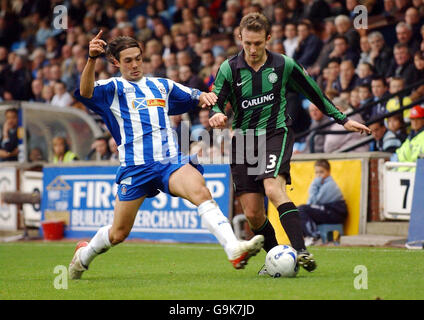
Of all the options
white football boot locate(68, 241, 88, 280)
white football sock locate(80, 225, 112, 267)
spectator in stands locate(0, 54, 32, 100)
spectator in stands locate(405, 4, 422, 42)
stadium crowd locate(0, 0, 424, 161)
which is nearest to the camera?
white football sock locate(80, 225, 112, 267)

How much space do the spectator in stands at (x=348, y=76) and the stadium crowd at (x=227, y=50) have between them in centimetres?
2

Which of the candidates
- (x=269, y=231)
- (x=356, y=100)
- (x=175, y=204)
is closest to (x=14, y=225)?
(x=175, y=204)

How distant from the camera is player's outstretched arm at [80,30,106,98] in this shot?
6.22 meters

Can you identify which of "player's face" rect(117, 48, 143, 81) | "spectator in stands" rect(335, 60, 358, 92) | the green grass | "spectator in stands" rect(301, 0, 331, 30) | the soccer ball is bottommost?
the green grass

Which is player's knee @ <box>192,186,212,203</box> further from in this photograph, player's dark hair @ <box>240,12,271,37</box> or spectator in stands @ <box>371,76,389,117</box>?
spectator in stands @ <box>371,76,389,117</box>

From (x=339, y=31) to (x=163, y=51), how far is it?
209 inches

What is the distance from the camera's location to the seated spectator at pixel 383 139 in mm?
11492

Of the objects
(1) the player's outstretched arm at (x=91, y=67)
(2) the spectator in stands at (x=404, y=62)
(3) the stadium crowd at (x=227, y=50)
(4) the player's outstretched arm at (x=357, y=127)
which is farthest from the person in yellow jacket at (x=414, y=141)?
(1) the player's outstretched arm at (x=91, y=67)

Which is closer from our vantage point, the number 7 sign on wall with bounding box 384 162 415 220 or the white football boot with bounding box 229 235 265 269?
the white football boot with bounding box 229 235 265 269

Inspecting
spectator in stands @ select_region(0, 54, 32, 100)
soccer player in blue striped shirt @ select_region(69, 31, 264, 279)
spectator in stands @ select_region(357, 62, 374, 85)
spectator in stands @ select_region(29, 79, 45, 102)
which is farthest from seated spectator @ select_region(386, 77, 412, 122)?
spectator in stands @ select_region(0, 54, 32, 100)

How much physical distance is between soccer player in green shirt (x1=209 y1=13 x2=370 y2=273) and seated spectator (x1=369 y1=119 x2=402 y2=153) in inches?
183

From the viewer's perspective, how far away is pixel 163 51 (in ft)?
59.6

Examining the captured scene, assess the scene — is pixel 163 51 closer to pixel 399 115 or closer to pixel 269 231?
pixel 399 115

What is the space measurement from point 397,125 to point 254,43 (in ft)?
17.7
